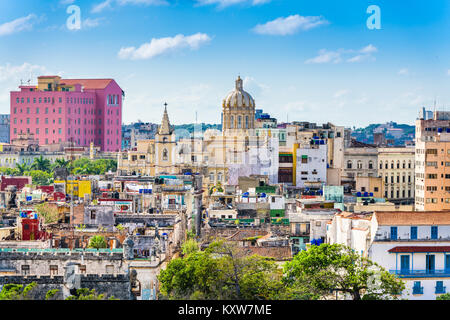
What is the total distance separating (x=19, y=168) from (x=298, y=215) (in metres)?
38.0

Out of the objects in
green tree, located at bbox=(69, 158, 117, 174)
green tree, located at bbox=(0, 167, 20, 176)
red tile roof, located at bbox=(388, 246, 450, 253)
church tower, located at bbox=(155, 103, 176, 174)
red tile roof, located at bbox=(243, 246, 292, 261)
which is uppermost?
church tower, located at bbox=(155, 103, 176, 174)

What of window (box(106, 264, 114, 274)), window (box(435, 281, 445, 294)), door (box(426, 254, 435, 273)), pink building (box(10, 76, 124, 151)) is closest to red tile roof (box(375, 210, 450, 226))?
door (box(426, 254, 435, 273))

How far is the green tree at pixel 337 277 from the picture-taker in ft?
52.9

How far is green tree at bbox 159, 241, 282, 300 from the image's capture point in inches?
560

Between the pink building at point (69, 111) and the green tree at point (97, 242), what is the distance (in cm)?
5631

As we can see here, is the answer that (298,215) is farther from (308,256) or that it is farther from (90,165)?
(90,165)

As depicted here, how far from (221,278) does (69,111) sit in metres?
67.2

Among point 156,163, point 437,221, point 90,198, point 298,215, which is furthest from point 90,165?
point 437,221

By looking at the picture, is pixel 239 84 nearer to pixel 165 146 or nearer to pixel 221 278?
pixel 165 146

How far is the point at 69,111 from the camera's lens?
80375 millimetres

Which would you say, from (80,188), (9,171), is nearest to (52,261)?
(80,188)

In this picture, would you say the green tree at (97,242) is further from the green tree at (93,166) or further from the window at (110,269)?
the green tree at (93,166)

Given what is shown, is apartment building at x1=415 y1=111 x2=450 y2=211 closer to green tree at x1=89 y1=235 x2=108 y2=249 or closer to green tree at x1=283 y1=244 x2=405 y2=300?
green tree at x1=89 y1=235 x2=108 y2=249

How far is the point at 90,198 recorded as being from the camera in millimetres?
34469
